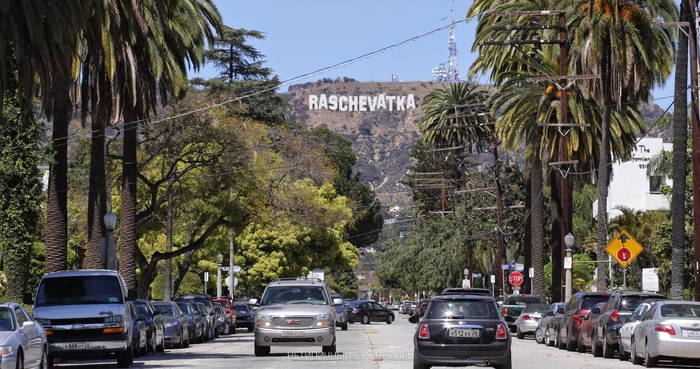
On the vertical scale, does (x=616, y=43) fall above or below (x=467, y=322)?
above

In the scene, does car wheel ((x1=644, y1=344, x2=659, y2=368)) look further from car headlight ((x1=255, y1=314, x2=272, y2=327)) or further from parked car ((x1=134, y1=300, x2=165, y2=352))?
parked car ((x1=134, y1=300, x2=165, y2=352))

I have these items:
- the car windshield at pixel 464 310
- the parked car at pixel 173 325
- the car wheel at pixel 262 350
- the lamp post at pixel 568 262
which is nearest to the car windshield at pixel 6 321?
the car windshield at pixel 464 310

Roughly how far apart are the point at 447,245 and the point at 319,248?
69.7 ft

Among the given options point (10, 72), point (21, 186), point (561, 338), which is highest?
point (10, 72)

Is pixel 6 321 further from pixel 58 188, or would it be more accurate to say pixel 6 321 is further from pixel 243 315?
pixel 243 315

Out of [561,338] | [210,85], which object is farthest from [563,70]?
[210,85]

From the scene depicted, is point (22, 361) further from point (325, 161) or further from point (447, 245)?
point (447, 245)

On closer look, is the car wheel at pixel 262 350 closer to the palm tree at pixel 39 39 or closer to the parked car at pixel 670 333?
the palm tree at pixel 39 39

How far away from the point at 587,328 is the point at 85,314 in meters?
14.6

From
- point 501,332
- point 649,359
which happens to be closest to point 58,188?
point 501,332

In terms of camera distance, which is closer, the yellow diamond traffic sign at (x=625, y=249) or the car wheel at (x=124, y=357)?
the car wheel at (x=124, y=357)

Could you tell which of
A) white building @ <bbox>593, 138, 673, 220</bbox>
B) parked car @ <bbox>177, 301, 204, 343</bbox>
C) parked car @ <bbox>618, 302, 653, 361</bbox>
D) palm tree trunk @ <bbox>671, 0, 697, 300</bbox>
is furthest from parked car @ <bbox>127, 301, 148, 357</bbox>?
white building @ <bbox>593, 138, 673, 220</bbox>

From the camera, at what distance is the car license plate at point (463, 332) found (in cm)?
2189

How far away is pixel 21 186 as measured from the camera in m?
41.9
